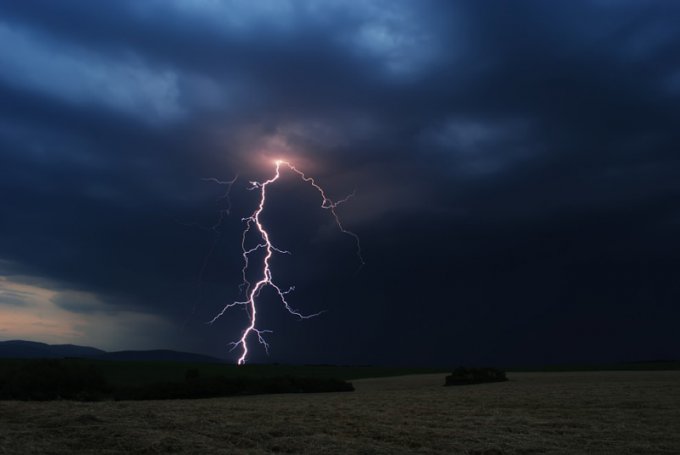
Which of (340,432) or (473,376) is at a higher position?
(473,376)

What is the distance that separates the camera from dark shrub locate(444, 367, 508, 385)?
167ft

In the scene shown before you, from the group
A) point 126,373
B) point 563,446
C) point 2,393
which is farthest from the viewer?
point 126,373

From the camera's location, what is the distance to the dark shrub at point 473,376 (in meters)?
50.8

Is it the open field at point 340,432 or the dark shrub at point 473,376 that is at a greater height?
the dark shrub at point 473,376

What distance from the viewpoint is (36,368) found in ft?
116

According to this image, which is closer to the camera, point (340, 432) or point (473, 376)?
point (340, 432)

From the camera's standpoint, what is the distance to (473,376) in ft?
170

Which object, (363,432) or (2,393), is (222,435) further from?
(2,393)

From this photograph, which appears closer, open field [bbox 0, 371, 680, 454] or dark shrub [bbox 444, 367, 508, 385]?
open field [bbox 0, 371, 680, 454]

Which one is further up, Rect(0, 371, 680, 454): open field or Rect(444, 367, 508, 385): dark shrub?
Result: Rect(444, 367, 508, 385): dark shrub

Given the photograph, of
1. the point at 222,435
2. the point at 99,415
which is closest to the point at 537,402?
the point at 222,435

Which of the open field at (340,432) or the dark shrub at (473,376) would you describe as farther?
the dark shrub at (473,376)

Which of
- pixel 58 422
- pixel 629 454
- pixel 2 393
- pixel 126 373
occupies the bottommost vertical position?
pixel 629 454

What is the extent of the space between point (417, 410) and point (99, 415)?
11569 millimetres
